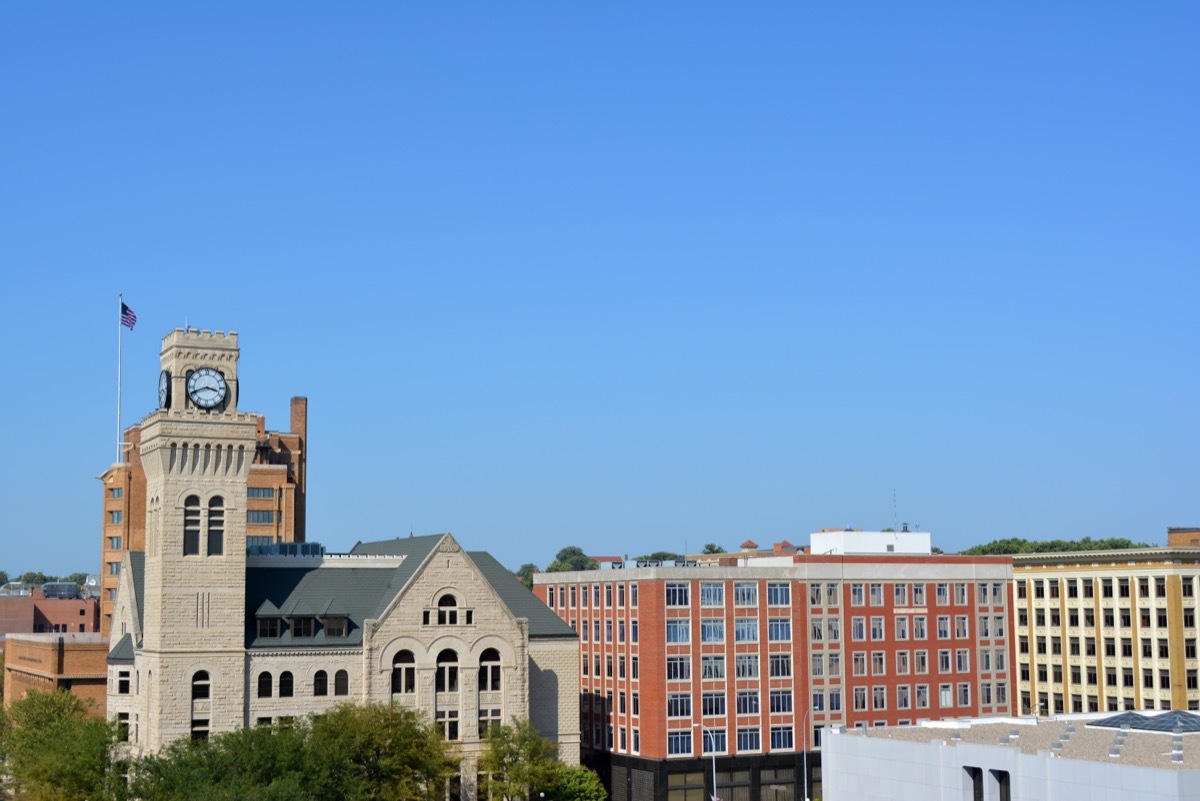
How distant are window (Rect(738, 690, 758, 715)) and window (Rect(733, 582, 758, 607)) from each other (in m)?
6.50

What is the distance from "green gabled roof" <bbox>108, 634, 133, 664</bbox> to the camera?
109 m

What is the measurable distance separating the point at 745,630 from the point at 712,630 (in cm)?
279

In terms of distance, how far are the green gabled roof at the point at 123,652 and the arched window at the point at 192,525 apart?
10.3m

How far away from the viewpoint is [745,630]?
116375 mm

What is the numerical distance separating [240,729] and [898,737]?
42.8m

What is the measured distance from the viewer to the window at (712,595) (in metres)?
115

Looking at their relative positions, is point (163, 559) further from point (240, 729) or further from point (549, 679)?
point (549, 679)

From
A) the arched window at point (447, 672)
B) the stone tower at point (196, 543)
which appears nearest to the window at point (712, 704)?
the arched window at point (447, 672)

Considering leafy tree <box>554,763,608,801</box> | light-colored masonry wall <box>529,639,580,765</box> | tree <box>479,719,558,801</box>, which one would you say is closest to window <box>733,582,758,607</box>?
light-colored masonry wall <box>529,639,580,765</box>

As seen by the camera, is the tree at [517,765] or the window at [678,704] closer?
the tree at [517,765]

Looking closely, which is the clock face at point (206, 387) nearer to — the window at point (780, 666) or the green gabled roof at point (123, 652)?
the green gabled roof at point (123, 652)

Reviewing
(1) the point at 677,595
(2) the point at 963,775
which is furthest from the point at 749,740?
(2) the point at 963,775

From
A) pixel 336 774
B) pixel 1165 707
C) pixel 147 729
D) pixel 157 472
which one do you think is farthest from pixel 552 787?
pixel 1165 707

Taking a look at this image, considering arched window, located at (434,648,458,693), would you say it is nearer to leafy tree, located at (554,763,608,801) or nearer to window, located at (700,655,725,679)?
leafy tree, located at (554,763,608,801)
